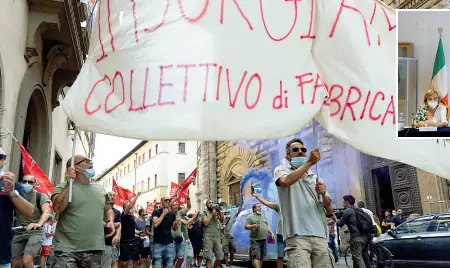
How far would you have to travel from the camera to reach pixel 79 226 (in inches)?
170

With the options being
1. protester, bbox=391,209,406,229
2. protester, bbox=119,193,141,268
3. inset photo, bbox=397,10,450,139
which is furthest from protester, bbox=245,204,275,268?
protester, bbox=391,209,406,229

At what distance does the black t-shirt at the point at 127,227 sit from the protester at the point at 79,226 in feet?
17.4

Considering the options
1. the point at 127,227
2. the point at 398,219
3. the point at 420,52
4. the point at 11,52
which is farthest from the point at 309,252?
the point at 398,219

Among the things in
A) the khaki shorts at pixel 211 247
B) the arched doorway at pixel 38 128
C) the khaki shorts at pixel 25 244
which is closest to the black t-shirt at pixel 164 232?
the khaki shorts at pixel 211 247

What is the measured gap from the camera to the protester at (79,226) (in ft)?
13.9

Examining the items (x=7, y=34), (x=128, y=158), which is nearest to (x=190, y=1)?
(x=7, y=34)

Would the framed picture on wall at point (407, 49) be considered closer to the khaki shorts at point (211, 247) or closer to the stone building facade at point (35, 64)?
the stone building facade at point (35, 64)

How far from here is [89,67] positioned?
3453 millimetres

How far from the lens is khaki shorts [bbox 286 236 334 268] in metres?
3.85

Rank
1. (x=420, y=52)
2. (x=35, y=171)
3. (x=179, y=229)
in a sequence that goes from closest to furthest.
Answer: (x=420, y=52) < (x=35, y=171) < (x=179, y=229)

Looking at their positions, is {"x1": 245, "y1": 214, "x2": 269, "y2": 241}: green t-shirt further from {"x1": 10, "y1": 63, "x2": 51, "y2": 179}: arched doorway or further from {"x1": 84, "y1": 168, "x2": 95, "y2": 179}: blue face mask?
{"x1": 84, "y1": 168, "x2": 95, "y2": 179}: blue face mask

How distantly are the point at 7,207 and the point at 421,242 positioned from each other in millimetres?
8126

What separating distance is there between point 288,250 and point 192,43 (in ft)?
6.34

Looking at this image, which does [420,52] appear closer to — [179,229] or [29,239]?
[29,239]
